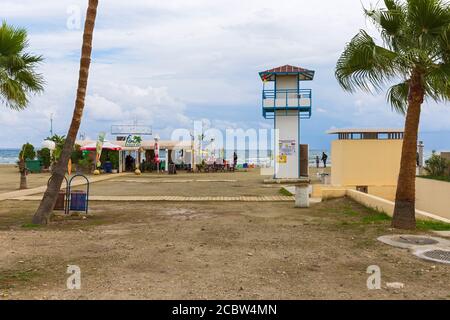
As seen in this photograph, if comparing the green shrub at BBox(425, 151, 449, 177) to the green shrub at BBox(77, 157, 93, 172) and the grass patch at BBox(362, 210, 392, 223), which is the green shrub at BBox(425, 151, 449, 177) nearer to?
the grass patch at BBox(362, 210, 392, 223)

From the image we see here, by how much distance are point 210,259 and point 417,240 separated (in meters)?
3.99

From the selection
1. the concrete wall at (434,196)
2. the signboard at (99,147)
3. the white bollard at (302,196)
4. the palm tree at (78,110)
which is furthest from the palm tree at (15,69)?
the signboard at (99,147)

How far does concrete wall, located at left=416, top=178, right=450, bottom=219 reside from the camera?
15.3m

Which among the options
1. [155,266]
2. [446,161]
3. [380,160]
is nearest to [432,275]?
[155,266]

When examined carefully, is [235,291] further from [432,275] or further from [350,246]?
[350,246]

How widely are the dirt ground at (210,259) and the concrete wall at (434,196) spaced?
520 cm

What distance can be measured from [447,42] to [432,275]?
4.84 meters

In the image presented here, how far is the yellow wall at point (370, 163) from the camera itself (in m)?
17.4

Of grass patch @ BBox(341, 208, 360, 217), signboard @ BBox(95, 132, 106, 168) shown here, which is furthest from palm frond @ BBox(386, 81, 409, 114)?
signboard @ BBox(95, 132, 106, 168)

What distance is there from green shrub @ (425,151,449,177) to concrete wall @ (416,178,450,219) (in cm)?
167
